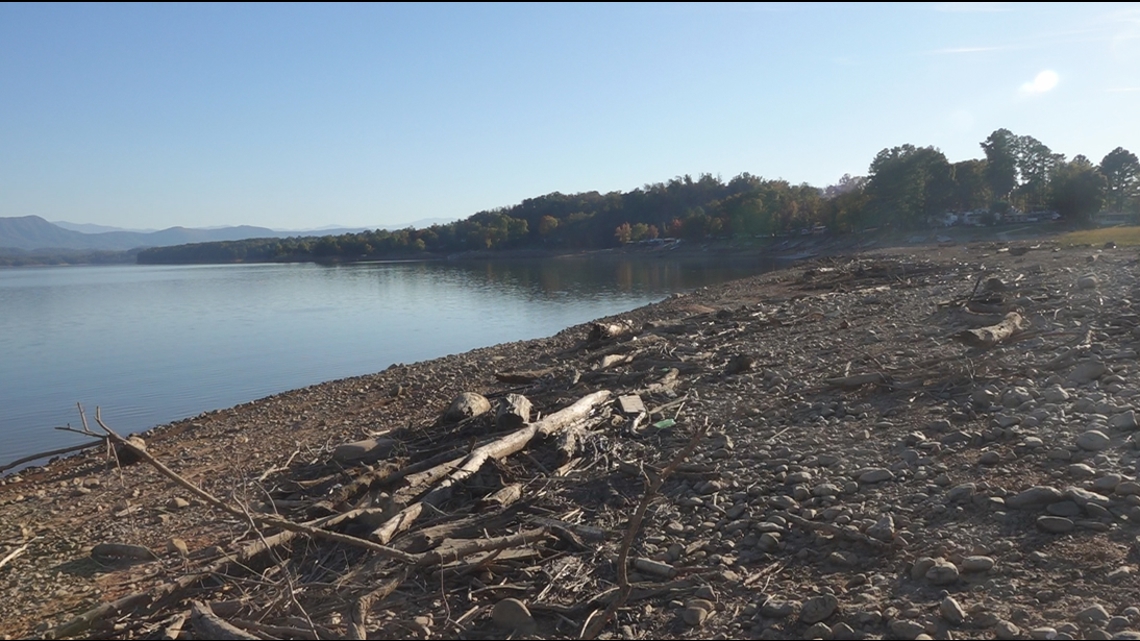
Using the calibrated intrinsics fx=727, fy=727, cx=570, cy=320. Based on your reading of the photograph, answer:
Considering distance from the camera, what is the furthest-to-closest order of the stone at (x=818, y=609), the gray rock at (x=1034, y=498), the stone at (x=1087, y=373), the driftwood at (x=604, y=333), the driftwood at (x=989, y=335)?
the driftwood at (x=604, y=333)
the driftwood at (x=989, y=335)
the stone at (x=1087, y=373)
the gray rock at (x=1034, y=498)
the stone at (x=818, y=609)

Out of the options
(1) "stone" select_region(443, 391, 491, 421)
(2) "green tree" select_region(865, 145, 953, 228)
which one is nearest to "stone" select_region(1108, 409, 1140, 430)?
(1) "stone" select_region(443, 391, 491, 421)

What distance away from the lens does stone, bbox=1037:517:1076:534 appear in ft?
15.5

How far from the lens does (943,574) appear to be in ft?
14.3

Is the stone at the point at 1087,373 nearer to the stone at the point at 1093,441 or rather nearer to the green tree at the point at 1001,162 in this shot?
the stone at the point at 1093,441

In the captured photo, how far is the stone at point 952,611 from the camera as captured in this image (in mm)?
3941

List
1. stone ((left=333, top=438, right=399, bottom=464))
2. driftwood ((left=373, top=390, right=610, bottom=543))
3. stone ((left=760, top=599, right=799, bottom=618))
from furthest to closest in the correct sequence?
1. stone ((left=333, top=438, right=399, bottom=464))
2. driftwood ((left=373, top=390, right=610, bottom=543))
3. stone ((left=760, top=599, right=799, bottom=618))

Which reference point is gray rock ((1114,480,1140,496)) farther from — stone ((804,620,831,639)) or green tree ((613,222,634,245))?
green tree ((613,222,634,245))

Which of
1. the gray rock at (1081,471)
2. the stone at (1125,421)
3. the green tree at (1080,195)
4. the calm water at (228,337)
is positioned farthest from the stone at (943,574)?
the green tree at (1080,195)

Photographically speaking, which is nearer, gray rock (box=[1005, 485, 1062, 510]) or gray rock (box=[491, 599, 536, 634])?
gray rock (box=[491, 599, 536, 634])

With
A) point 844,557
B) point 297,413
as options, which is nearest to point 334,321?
point 297,413

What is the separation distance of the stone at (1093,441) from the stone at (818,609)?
314 centimetres

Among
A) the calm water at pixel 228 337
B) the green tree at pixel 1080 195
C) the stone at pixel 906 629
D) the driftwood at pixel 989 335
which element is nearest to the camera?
the stone at pixel 906 629

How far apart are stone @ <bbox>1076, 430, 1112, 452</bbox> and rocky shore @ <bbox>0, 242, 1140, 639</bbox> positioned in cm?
2

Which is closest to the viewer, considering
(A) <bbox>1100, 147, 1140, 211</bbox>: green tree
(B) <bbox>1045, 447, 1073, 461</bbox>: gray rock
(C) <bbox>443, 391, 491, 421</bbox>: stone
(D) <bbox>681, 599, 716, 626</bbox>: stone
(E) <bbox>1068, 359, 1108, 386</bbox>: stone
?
(D) <bbox>681, 599, 716, 626</bbox>: stone
